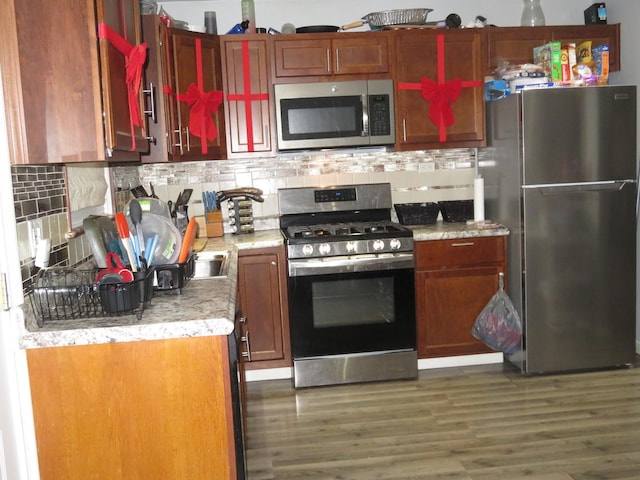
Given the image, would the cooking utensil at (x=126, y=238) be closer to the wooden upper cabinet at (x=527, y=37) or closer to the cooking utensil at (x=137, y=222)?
the cooking utensil at (x=137, y=222)

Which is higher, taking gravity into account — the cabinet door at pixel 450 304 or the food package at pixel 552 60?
the food package at pixel 552 60

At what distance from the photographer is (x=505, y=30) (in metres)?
3.96

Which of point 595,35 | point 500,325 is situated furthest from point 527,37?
point 500,325

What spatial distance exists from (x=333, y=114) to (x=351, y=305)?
1.14m

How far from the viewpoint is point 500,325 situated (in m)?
3.72

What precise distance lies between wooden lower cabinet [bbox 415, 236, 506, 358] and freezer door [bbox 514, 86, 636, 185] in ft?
1.70

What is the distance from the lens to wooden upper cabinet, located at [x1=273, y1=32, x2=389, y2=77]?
3.86m

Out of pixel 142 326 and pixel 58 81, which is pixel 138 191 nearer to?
pixel 58 81

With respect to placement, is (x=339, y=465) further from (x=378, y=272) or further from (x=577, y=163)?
(x=577, y=163)

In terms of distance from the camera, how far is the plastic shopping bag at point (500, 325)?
372cm

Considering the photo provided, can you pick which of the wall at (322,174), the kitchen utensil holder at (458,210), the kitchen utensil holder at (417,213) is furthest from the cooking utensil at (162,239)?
the kitchen utensil holder at (458,210)

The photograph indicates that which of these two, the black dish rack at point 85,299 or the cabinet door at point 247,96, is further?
the cabinet door at point 247,96

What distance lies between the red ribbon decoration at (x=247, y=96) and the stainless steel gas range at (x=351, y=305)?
657mm

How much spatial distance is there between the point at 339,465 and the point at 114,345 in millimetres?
1364
